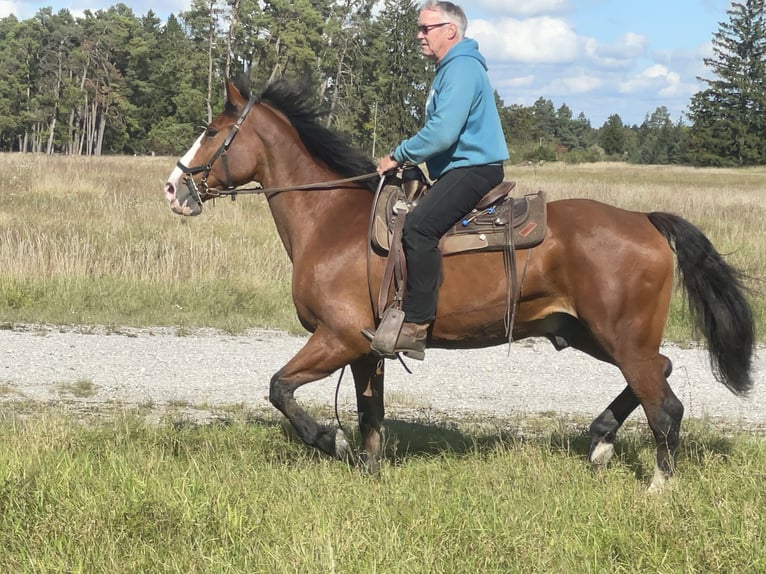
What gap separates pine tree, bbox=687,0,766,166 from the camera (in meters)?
83.6

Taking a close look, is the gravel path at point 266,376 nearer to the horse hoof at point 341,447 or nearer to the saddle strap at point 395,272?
the horse hoof at point 341,447

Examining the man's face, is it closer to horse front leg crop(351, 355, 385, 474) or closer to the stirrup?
the stirrup

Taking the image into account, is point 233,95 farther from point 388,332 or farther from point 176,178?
point 388,332

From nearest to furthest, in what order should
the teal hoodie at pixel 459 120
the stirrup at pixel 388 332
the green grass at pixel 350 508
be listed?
1. the green grass at pixel 350 508
2. the teal hoodie at pixel 459 120
3. the stirrup at pixel 388 332

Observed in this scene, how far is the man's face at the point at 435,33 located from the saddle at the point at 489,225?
0.92m

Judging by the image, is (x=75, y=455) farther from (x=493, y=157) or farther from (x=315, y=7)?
(x=315, y=7)

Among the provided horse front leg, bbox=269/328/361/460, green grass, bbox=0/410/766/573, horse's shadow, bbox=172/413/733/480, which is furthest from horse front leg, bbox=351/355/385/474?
horse front leg, bbox=269/328/361/460

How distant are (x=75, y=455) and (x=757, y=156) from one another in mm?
87069

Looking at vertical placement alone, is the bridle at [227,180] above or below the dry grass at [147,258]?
above

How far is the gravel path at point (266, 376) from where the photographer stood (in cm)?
772

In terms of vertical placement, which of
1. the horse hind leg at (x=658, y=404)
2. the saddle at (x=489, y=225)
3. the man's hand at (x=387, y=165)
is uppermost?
the man's hand at (x=387, y=165)

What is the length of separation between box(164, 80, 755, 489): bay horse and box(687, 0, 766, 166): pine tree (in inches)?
3305

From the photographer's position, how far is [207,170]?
5984 millimetres

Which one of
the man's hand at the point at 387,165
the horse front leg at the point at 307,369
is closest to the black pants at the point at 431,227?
the man's hand at the point at 387,165
